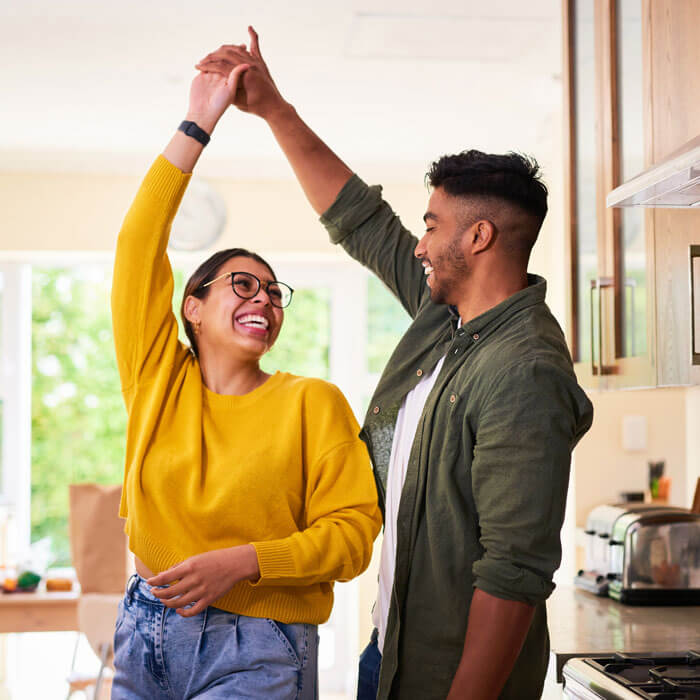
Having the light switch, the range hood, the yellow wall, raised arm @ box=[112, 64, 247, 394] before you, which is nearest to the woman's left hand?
raised arm @ box=[112, 64, 247, 394]

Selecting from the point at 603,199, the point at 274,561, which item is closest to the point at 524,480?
the point at 274,561

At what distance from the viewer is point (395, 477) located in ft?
5.21

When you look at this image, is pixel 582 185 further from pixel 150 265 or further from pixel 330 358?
pixel 330 358

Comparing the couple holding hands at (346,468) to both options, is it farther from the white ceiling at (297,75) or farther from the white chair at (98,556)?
the white chair at (98,556)

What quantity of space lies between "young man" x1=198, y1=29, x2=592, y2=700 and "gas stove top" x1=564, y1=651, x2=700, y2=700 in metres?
0.19

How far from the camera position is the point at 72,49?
3334mm

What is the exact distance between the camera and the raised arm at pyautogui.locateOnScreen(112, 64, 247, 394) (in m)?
1.59

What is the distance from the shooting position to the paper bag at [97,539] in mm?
3428

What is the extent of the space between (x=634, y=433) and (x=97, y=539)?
7.58ft

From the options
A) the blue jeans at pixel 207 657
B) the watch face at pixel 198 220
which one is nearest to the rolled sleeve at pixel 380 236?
the blue jeans at pixel 207 657

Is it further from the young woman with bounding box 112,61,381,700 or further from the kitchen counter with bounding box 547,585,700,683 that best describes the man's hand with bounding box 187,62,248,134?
the kitchen counter with bounding box 547,585,700,683

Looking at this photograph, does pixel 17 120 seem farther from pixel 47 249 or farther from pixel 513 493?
pixel 513 493

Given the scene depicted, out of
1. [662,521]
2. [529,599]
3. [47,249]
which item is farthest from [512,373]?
[47,249]

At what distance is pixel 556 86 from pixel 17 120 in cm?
234
